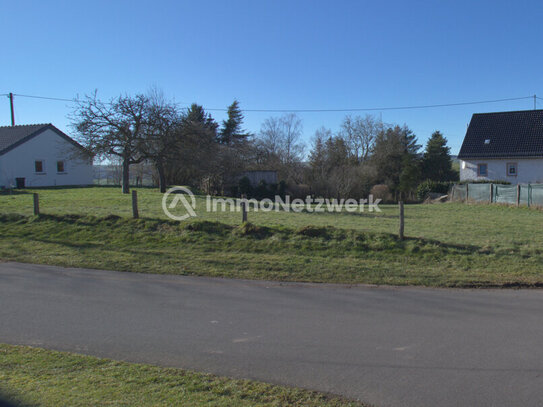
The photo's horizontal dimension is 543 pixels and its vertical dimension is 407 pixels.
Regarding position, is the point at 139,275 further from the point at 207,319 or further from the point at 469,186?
the point at 469,186

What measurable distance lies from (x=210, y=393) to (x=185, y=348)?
121 cm

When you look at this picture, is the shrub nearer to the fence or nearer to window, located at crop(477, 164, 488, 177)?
the fence

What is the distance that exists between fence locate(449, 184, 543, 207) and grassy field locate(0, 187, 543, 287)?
32.3 ft

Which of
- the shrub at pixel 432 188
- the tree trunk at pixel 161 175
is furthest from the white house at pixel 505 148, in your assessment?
the tree trunk at pixel 161 175

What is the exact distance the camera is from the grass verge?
8484mm

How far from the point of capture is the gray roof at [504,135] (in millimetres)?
35938

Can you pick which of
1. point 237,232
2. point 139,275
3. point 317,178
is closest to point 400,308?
point 139,275

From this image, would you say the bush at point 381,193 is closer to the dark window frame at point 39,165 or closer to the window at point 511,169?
the window at point 511,169

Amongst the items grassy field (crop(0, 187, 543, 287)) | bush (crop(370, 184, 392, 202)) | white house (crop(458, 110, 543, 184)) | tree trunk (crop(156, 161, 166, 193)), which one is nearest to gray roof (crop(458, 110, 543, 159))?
white house (crop(458, 110, 543, 184))

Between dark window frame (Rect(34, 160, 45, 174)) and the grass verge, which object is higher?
dark window frame (Rect(34, 160, 45, 174))

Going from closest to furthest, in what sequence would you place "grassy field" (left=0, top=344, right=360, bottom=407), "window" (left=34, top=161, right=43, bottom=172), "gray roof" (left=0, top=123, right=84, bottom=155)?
"grassy field" (left=0, top=344, right=360, bottom=407), "gray roof" (left=0, top=123, right=84, bottom=155), "window" (left=34, top=161, right=43, bottom=172)

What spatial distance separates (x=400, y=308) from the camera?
644cm

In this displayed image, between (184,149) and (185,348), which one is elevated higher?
(184,149)

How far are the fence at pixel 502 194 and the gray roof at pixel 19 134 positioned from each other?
2851 centimetres
